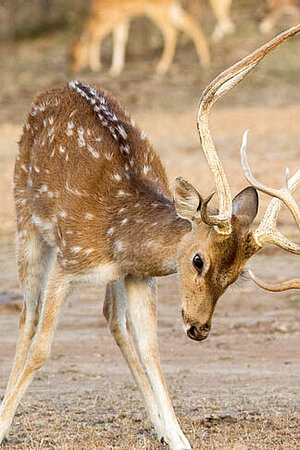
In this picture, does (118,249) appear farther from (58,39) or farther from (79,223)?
(58,39)

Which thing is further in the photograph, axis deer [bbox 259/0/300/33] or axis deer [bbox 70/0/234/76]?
axis deer [bbox 259/0/300/33]

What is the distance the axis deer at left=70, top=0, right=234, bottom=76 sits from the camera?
2539 cm

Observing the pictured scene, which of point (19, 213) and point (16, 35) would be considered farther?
point (16, 35)

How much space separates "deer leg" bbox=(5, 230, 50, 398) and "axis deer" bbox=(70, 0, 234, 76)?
687 inches

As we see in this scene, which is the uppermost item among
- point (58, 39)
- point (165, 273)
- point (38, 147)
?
point (38, 147)

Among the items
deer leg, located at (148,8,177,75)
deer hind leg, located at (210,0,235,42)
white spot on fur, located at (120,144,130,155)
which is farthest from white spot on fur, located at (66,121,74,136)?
deer hind leg, located at (210,0,235,42)

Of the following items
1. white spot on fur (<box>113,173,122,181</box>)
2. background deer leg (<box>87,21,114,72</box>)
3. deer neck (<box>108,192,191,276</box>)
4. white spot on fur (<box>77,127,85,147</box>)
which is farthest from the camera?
background deer leg (<box>87,21,114,72</box>)

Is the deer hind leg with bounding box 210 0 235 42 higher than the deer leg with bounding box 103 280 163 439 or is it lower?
lower

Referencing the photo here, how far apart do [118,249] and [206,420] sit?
1.20 metres

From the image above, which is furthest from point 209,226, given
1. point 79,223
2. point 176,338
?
point 176,338

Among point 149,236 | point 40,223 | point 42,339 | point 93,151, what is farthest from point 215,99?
point 42,339

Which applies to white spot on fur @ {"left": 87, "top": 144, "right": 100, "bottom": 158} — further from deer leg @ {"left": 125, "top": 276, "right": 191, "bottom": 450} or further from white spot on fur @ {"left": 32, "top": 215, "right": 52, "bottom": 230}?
deer leg @ {"left": 125, "top": 276, "right": 191, "bottom": 450}

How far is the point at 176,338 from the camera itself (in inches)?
390

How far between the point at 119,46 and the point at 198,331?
781 inches
